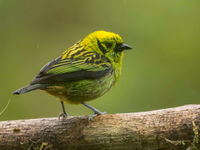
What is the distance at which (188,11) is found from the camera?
9.88 metres

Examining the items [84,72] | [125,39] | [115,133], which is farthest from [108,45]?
[125,39]

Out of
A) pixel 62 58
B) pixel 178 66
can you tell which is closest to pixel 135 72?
pixel 178 66

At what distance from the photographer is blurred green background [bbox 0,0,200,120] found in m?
8.81

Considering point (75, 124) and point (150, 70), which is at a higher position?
point (150, 70)

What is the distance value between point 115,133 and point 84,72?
3.35 ft

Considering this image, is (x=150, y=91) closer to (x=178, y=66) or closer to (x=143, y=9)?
(x=178, y=66)

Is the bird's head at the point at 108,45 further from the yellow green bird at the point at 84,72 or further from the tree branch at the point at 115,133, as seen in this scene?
the tree branch at the point at 115,133

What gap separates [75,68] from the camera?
5426mm

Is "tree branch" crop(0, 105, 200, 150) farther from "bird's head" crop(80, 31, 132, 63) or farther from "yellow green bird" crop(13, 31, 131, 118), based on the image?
"bird's head" crop(80, 31, 132, 63)

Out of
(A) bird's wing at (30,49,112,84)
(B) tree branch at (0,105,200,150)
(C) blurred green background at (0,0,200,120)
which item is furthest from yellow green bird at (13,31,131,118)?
(C) blurred green background at (0,0,200,120)

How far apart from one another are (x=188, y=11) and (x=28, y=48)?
3782mm

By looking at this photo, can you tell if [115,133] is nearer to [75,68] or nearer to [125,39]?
[75,68]

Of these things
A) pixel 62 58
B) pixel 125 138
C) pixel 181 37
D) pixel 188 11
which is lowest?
pixel 125 138

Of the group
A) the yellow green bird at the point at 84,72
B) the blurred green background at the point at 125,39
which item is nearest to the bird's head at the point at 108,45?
the yellow green bird at the point at 84,72
